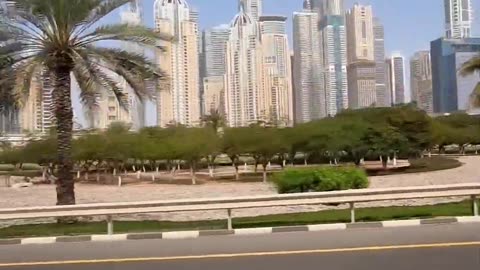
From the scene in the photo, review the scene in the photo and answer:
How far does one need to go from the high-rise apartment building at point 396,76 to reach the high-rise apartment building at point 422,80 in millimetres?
3704

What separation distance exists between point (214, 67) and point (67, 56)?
3100 inches

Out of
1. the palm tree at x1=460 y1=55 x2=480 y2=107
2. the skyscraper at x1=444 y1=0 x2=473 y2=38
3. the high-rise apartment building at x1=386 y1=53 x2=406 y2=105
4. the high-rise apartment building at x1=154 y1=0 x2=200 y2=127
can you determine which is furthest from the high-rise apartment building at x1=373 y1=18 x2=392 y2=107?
the palm tree at x1=460 y1=55 x2=480 y2=107

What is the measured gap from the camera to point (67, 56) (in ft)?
51.1

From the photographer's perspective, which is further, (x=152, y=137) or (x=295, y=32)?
(x=295, y=32)

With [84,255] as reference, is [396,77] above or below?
above

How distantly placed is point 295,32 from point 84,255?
324ft

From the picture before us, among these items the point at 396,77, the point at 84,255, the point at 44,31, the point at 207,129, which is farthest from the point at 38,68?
the point at 396,77

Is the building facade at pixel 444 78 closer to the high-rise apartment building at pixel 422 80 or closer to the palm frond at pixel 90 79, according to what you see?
the high-rise apartment building at pixel 422 80

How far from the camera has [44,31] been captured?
1559cm

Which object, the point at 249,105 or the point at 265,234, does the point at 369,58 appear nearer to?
the point at 249,105

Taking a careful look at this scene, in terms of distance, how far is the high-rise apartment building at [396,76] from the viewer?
111 m

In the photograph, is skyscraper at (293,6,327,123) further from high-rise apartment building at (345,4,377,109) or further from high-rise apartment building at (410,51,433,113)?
high-rise apartment building at (410,51,433,113)

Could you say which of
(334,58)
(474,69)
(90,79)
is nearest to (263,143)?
(474,69)

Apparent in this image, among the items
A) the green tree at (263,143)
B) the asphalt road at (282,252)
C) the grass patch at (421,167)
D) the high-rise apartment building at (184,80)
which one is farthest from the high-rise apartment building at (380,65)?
the asphalt road at (282,252)
